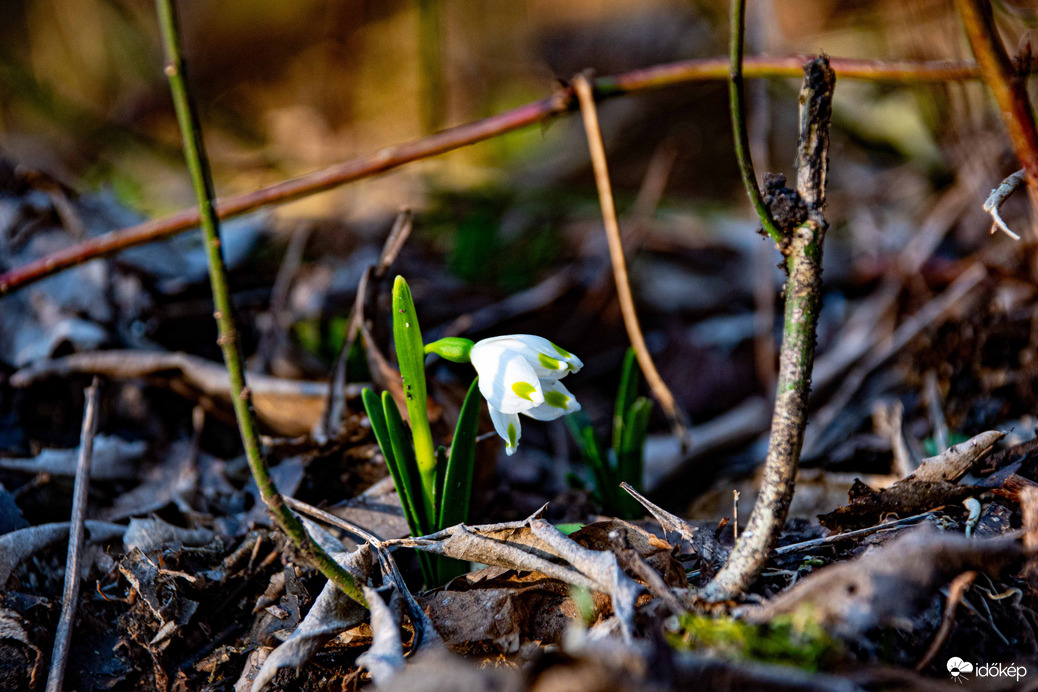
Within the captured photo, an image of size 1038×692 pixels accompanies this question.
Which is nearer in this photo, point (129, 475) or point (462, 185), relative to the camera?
point (129, 475)

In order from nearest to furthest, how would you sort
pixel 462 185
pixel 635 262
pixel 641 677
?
1. pixel 641 677
2. pixel 635 262
3. pixel 462 185

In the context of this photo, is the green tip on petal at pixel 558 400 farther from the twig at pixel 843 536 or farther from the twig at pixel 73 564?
the twig at pixel 73 564

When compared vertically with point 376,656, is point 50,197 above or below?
above

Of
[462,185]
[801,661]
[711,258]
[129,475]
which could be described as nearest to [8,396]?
[129,475]

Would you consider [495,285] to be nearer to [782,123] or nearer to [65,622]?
[65,622]

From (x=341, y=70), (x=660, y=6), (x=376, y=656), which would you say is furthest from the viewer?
(x=341, y=70)

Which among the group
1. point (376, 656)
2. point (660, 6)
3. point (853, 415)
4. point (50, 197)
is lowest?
point (853, 415)

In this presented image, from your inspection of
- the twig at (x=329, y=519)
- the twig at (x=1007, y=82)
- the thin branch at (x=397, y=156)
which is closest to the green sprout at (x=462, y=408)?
the twig at (x=329, y=519)

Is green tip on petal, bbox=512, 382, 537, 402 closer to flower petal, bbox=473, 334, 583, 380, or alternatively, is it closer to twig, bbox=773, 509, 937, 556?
flower petal, bbox=473, 334, 583, 380
